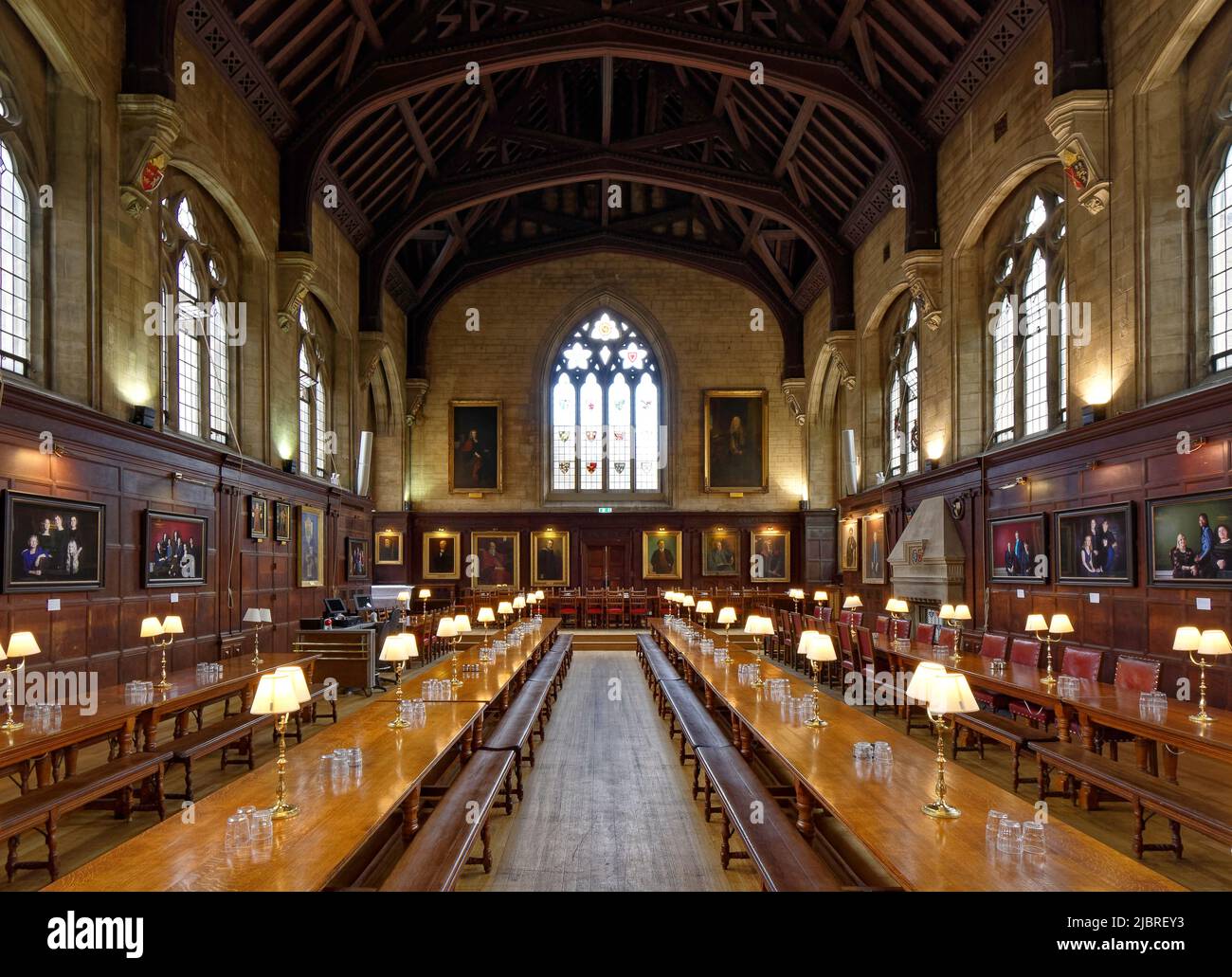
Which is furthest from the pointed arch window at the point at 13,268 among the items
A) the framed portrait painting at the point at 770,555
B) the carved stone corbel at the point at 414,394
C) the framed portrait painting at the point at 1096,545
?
the framed portrait painting at the point at 770,555

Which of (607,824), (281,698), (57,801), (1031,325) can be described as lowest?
(607,824)

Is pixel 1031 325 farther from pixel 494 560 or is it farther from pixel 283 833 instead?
pixel 494 560

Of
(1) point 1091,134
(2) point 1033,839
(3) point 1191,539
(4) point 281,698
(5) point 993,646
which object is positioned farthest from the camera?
(5) point 993,646

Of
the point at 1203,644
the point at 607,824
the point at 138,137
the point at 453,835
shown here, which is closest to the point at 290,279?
the point at 138,137

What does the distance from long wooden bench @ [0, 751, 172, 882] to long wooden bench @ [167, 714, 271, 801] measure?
0.36m

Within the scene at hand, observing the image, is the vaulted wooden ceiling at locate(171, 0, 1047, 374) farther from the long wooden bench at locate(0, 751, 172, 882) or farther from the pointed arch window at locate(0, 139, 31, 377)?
the long wooden bench at locate(0, 751, 172, 882)

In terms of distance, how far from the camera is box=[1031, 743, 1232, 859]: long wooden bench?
507cm

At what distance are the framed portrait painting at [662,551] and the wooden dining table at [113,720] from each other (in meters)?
17.0

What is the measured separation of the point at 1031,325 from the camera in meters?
13.6

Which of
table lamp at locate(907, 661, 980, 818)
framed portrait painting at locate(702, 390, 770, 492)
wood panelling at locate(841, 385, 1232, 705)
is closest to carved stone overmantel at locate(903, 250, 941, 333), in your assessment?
wood panelling at locate(841, 385, 1232, 705)

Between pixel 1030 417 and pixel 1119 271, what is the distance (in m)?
3.56

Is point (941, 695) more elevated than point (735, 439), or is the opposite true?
point (735, 439)

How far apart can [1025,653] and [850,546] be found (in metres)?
12.5

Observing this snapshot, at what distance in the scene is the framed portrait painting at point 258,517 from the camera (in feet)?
47.8
